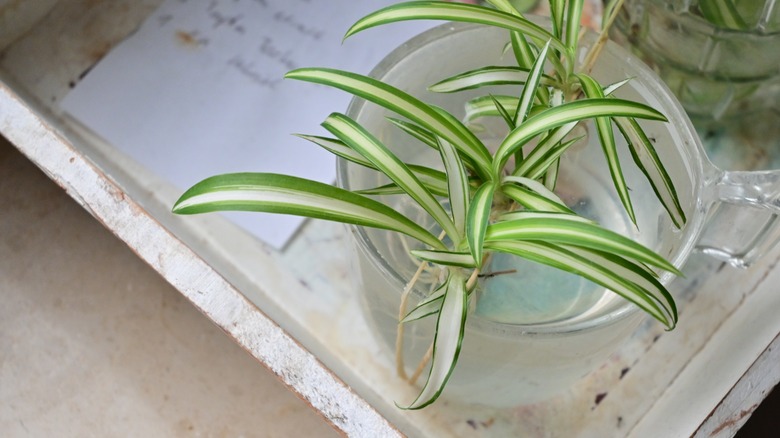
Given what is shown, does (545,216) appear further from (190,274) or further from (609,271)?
(190,274)

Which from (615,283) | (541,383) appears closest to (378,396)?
(541,383)

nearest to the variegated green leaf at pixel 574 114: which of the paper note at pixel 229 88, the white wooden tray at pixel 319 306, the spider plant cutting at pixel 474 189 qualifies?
the spider plant cutting at pixel 474 189

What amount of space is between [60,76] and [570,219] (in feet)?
1.28

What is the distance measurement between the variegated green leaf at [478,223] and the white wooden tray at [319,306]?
111 mm

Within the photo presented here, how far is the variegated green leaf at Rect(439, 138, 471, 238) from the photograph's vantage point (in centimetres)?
31

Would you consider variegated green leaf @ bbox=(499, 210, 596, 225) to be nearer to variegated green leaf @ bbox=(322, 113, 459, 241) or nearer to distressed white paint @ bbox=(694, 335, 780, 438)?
variegated green leaf @ bbox=(322, 113, 459, 241)

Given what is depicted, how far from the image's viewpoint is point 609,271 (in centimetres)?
29

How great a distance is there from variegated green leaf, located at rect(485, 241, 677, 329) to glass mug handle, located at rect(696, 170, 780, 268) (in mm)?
108

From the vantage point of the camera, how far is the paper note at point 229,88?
524mm

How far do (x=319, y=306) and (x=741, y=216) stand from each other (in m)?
0.23

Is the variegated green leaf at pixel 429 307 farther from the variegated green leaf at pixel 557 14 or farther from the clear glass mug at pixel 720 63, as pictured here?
the clear glass mug at pixel 720 63

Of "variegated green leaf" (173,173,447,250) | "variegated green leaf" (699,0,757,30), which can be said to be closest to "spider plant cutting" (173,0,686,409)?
"variegated green leaf" (173,173,447,250)

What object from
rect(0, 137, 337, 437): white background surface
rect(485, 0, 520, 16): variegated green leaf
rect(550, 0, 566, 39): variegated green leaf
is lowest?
rect(0, 137, 337, 437): white background surface

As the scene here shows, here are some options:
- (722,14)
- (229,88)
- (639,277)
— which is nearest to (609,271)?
(639,277)
